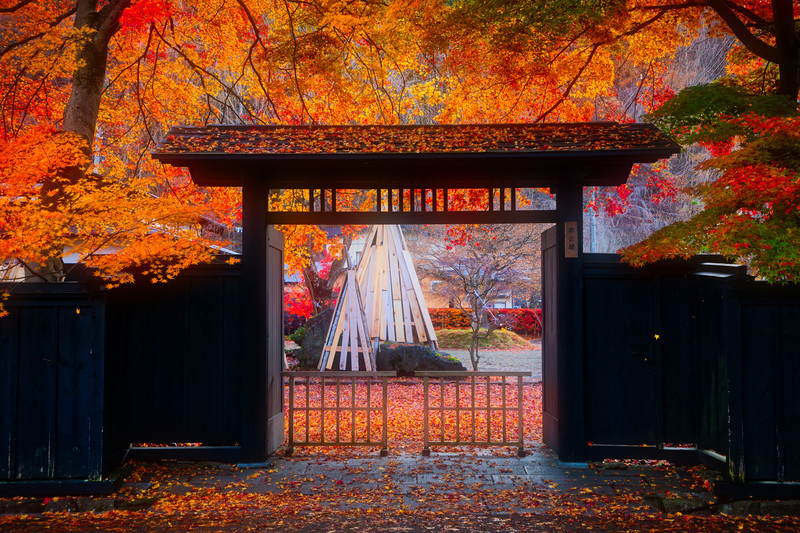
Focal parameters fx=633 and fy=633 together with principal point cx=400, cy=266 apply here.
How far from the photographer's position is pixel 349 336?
600 inches

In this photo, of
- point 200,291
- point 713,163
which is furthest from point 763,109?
point 200,291

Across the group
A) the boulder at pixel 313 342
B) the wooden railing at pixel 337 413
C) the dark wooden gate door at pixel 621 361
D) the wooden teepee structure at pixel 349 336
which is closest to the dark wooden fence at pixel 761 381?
the dark wooden gate door at pixel 621 361

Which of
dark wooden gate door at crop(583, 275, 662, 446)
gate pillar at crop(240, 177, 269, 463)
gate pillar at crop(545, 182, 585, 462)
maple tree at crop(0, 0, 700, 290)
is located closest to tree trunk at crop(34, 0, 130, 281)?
maple tree at crop(0, 0, 700, 290)

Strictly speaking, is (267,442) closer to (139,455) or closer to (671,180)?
(139,455)

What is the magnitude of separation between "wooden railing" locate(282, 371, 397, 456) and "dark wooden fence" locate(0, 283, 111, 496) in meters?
2.38

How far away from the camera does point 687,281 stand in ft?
25.0

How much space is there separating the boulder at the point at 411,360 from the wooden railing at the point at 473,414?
62 cm

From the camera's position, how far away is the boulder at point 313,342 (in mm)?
15703

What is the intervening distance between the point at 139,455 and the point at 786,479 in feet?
23.0

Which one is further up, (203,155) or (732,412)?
(203,155)

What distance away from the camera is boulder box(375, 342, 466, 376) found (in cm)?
1445

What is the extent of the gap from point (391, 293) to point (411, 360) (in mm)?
2841

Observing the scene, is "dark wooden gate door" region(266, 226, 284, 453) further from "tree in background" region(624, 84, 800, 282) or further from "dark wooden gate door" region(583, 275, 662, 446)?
"tree in background" region(624, 84, 800, 282)

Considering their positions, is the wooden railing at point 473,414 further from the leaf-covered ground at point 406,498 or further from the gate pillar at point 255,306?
the gate pillar at point 255,306
